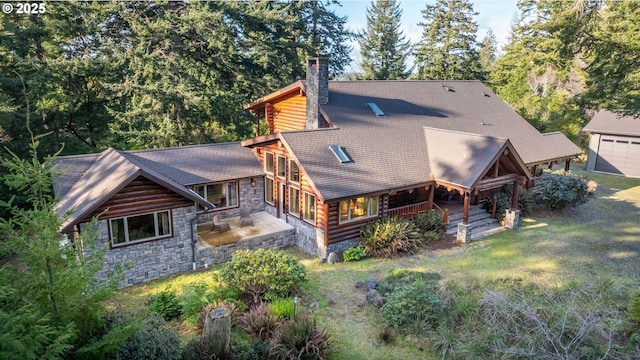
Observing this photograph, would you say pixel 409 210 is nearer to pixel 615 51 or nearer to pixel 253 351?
pixel 615 51

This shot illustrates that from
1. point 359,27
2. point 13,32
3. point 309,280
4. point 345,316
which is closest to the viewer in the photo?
point 345,316

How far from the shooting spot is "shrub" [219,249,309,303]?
36.0ft

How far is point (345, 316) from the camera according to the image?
34.4ft

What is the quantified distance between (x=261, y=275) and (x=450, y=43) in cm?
3447

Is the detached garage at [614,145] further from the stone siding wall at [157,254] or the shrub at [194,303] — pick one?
the shrub at [194,303]

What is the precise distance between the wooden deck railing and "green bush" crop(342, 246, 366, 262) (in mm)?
2320

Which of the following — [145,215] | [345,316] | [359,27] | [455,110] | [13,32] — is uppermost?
[359,27]

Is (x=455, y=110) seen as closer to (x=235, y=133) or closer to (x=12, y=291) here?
(x=235, y=133)

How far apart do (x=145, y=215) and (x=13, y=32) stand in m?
13.3

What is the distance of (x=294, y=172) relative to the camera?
16156mm

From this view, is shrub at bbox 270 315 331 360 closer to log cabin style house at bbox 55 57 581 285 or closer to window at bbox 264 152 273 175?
log cabin style house at bbox 55 57 581 285

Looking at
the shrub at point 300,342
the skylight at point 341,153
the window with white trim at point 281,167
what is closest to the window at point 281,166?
the window with white trim at point 281,167

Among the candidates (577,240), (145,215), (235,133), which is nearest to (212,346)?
(145,215)

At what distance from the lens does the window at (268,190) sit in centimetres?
1792
